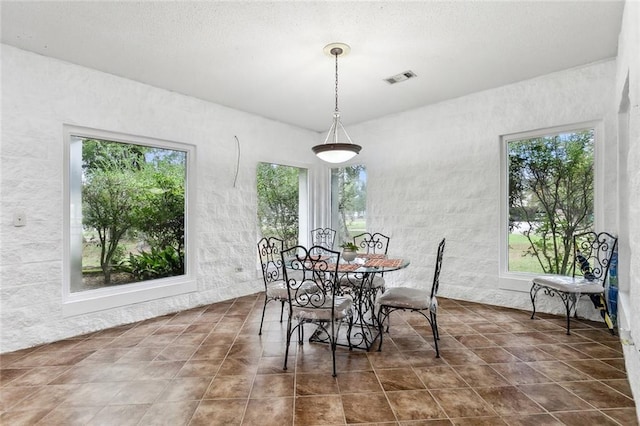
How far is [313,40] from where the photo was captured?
2.62 metres

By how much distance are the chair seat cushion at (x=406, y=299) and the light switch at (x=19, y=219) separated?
3022mm

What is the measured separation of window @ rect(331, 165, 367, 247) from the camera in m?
5.15

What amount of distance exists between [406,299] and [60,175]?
3.21m

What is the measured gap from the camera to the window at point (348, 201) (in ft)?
16.9

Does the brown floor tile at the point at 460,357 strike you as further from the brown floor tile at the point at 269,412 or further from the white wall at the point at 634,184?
the brown floor tile at the point at 269,412

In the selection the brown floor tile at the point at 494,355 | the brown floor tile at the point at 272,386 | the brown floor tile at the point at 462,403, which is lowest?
the brown floor tile at the point at 272,386

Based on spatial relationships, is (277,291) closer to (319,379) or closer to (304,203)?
(319,379)

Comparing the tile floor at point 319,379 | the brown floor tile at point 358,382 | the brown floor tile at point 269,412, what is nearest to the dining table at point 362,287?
the tile floor at point 319,379

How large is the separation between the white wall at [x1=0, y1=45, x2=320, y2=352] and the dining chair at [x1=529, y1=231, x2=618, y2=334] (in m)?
3.57

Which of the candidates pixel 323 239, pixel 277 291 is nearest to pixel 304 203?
pixel 323 239

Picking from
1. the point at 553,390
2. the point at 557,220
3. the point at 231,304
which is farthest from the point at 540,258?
the point at 231,304

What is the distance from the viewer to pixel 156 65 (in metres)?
3.07

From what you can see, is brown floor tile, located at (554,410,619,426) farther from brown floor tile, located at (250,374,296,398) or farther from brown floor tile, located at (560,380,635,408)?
brown floor tile, located at (250,374,296,398)

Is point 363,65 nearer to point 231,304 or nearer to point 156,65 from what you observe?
point 156,65
